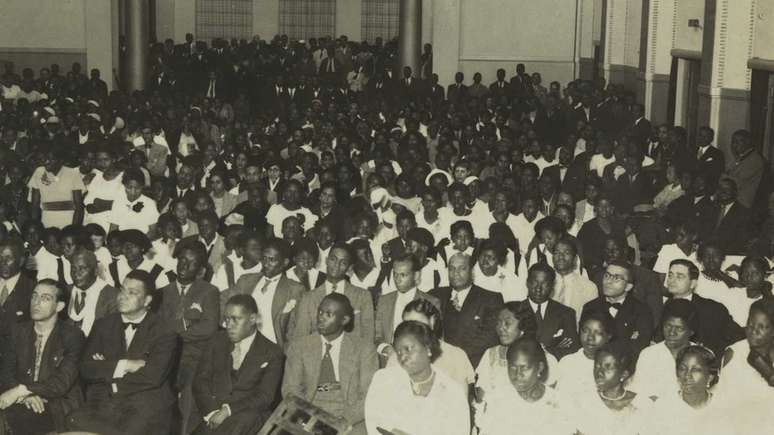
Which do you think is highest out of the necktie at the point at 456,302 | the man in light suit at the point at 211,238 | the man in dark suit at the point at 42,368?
the man in light suit at the point at 211,238

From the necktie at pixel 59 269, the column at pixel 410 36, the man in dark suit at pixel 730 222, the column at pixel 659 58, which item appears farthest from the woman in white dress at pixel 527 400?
the column at pixel 410 36

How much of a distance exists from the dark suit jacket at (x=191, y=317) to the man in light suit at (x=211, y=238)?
1.40 meters

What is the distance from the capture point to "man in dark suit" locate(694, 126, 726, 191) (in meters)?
13.3

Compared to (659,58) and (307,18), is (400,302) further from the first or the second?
(307,18)

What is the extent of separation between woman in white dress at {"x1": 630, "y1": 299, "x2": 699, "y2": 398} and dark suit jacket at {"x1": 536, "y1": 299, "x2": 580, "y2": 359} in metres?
0.90

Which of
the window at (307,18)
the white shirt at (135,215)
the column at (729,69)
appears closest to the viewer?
the white shirt at (135,215)

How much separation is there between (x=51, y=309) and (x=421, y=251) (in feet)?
10.3

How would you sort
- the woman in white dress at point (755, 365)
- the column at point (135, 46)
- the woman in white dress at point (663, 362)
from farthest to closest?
the column at point (135, 46), the woman in white dress at point (755, 365), the woman in white dress at point (663, 362)

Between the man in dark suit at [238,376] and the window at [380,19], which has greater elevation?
the window at [380,19]

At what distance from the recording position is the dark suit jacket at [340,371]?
7.20m

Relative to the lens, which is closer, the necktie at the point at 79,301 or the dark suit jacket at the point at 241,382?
the dark suit jacket at the point at 241,382

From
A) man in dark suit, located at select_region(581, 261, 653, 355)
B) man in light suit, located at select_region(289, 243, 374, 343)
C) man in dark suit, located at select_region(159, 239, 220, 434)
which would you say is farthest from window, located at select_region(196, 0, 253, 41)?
man in dark suit, located at select_region(581, 261, 653, 355)

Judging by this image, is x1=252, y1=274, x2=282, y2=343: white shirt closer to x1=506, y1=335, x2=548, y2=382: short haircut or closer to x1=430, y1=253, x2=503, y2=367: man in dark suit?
x1=430, y1=253, x2=503, y2=367: man in dark suit

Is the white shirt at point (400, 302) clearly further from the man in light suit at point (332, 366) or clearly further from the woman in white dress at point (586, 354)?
the woman in white dress at point (586, 354)
